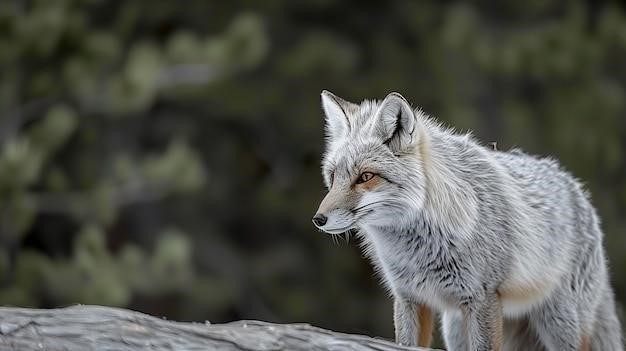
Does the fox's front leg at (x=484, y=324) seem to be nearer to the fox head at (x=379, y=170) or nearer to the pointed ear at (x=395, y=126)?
the fox head at (x=379, y=170)

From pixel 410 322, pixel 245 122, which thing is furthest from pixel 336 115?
pixel 245 122

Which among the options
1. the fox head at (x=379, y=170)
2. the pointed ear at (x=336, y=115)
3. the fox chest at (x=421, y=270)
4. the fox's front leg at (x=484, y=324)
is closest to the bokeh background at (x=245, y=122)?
the pointed ear at (x=336, y=115)

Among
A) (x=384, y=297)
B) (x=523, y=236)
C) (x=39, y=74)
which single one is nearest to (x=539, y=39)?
(x=384, y=297)

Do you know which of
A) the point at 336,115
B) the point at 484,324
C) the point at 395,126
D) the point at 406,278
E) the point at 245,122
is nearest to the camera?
the point at 484,324

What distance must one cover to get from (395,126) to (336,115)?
376mm

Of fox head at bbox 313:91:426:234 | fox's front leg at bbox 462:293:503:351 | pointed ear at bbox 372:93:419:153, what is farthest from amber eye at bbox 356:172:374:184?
fox's front leg at bbox 462:293:503:351

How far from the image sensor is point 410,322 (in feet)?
18.3

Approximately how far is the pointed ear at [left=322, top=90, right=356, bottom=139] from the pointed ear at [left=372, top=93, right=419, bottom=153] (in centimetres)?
21

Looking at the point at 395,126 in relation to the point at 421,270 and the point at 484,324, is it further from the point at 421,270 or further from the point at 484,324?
the point at 484,324

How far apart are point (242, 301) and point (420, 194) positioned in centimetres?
1439

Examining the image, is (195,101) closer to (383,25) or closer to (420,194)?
(383,25)

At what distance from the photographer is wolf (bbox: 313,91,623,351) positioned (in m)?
5.36

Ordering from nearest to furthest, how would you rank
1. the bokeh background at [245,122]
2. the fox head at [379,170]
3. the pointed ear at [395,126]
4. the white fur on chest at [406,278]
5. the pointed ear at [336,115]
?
the fox head at [379,170] → the pointed ear at [395,126] → the white fur on chest at [406,278] → the pointed ear at [336,115] → the bokeh background at [245,122]

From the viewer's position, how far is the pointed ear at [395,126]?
17.7 ft
